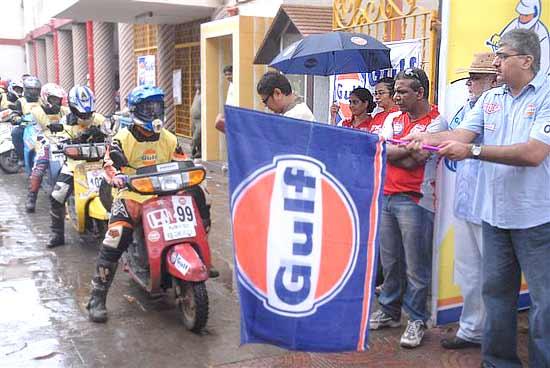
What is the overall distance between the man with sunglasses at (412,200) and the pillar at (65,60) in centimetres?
2283

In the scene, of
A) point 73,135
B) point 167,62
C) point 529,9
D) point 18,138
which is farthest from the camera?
point 167,62

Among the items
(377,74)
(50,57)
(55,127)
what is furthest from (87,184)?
(50,57)

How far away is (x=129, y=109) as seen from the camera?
185 inches

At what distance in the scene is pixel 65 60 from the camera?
24.7 m

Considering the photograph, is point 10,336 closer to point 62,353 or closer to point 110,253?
point 62,353

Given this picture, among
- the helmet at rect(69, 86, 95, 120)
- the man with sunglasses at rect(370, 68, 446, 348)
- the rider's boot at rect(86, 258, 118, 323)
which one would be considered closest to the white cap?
the man with sunglasses at rect(370, 68, 446, 348)

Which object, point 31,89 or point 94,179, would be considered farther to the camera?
point 31,89

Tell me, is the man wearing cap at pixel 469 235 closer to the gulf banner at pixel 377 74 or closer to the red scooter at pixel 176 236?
the gulf banner at pixel 377 74

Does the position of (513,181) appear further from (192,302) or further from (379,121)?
(192,302)

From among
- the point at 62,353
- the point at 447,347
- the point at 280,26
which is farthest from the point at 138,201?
the point at 280,26

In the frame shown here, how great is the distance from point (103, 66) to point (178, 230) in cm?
1589

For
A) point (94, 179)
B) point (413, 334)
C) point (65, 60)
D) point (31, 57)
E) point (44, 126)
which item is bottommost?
point (413, 334)

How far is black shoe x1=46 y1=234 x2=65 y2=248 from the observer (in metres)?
6.53

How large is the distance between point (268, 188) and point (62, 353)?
204 cm
